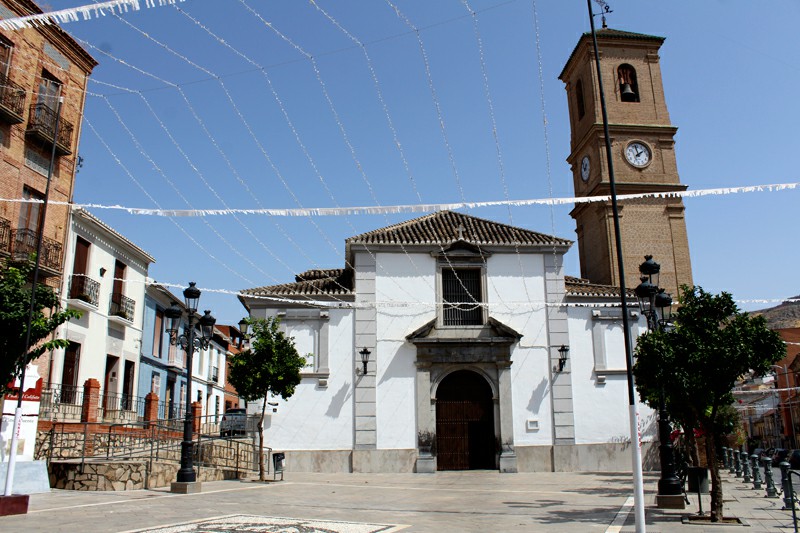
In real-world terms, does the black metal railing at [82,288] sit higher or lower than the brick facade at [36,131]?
lower

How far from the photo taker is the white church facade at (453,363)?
1889cm

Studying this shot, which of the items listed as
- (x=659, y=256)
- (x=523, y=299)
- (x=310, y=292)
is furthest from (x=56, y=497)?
(x=659, y=256)

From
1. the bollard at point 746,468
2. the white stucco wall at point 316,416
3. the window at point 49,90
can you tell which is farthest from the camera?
the white stucco wall at point 316,416

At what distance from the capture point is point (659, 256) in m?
24.5

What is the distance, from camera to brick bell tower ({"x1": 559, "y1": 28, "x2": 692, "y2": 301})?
2452cm

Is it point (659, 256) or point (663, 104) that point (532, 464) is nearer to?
point (659, 256)

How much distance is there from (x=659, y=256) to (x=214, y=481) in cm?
1829

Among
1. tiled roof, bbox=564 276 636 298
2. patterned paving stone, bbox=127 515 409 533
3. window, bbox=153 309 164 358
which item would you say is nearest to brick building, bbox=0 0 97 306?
window, bbox=153 309 164 358

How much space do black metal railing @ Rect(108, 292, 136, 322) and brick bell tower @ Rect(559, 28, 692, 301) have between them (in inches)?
696

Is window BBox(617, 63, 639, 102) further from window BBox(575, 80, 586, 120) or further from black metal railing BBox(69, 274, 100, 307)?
black metal railing BBox(69, 274, 100, 307)

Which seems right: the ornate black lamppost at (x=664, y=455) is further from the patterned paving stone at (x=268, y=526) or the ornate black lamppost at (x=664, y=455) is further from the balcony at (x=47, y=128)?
the balcony at (x=47, y=128)

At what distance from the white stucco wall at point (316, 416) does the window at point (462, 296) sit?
12.3 ft

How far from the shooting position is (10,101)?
1548 centimetres

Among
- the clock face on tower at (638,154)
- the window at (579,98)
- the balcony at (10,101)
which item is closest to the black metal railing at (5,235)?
the balcony at (10,101)
